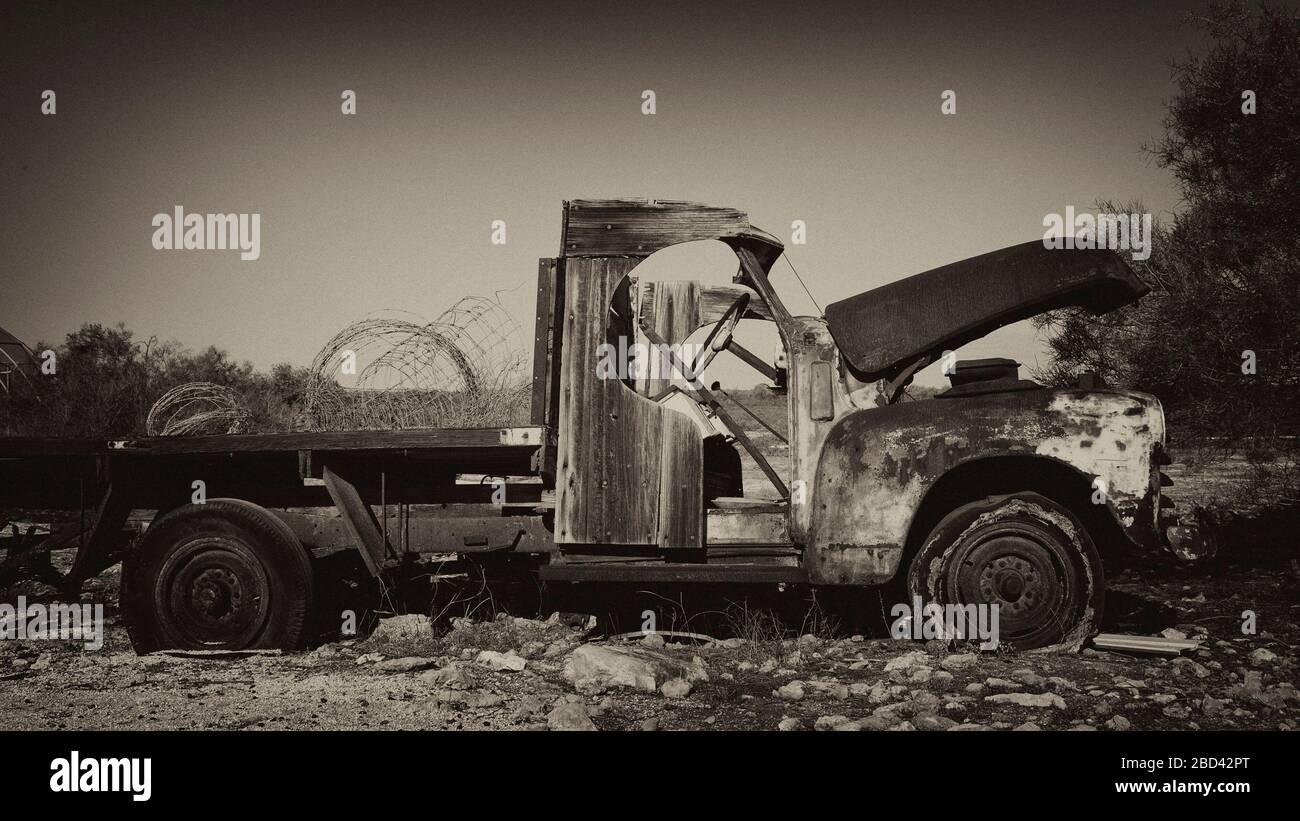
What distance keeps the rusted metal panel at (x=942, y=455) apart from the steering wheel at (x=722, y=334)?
5.25 feet

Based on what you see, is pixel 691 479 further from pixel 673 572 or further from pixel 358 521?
pixel 358 521

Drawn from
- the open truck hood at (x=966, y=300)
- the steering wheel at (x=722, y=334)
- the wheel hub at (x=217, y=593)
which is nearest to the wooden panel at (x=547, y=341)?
the steering wheel at (x=722, y=334)

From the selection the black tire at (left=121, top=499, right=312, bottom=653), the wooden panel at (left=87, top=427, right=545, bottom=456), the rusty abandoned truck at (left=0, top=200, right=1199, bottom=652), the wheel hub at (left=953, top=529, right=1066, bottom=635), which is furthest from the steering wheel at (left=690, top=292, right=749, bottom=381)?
the black tire at (left=121, top=499, right=312, bottom=653)

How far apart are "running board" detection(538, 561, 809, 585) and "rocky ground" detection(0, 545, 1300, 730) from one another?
389 mm

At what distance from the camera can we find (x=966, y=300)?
4.84 m

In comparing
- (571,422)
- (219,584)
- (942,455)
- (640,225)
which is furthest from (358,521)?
(942,455)

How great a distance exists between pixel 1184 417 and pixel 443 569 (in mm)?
6019

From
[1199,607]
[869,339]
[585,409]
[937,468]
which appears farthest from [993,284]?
[1199,607]

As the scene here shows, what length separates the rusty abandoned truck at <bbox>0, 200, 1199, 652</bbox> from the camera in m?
4.65

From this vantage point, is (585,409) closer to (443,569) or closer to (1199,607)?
(443,569)

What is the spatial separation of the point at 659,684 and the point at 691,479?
1.07 meters

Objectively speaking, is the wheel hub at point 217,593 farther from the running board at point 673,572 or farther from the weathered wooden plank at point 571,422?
the weathered wooden plank at point 571,422

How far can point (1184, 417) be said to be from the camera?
7391 millimetres

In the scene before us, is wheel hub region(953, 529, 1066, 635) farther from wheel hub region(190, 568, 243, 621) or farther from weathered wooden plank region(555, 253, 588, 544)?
wheel hub region(190, 568, 243, 621)
